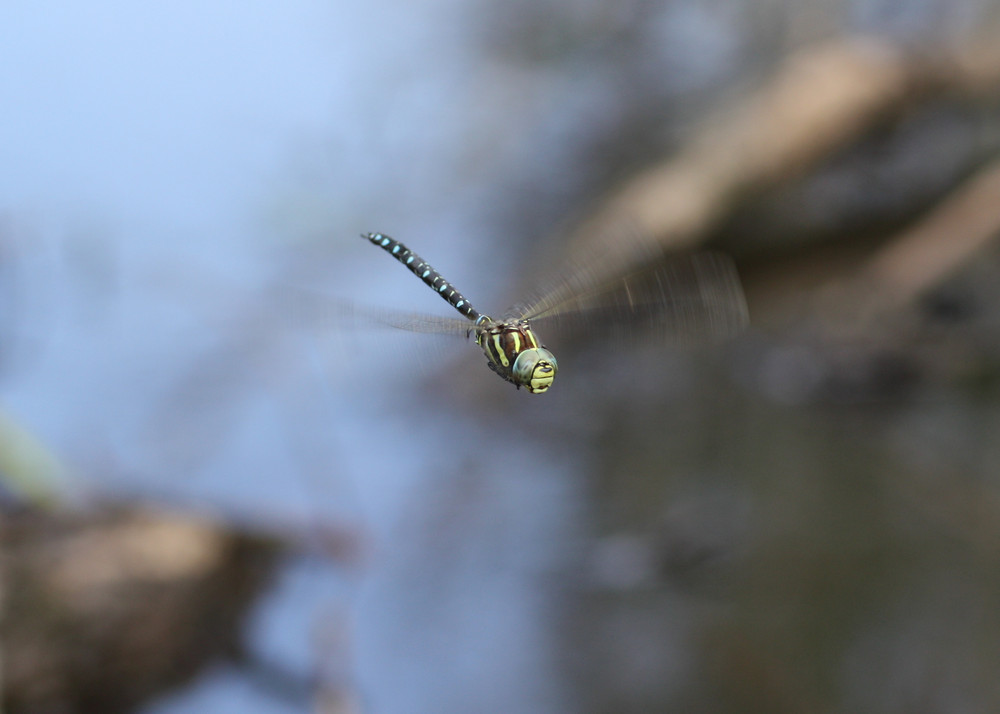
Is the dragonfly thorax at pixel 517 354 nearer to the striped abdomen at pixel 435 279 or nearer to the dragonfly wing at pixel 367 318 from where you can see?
the dragonfly wing at pixel 367 318

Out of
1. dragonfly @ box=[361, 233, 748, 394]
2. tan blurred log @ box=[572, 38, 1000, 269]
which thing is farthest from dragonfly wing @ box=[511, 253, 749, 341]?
tan blurred log @ box=[572, 38, 1000, 269]

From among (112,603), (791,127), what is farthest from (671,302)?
(791,127)

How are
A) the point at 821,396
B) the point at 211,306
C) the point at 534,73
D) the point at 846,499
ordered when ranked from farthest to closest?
the point at 534,73 → the point at 211,306 → the point at 821,396 → the point at 846,499

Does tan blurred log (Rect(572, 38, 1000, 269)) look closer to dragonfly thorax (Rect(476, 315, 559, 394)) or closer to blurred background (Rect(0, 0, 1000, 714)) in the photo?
blurred background (Rect(0, 0, 1000, 714))

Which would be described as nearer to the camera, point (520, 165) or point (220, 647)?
point (220, 647)

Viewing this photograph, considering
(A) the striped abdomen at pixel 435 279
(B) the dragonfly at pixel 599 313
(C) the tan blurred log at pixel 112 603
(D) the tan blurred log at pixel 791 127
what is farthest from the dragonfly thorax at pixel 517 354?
(D) the tan blurred log at pixel 791 127

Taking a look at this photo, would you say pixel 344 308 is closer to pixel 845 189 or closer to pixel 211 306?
pixel 211 306

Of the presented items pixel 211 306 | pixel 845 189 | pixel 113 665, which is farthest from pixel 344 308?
pixel 845 189
